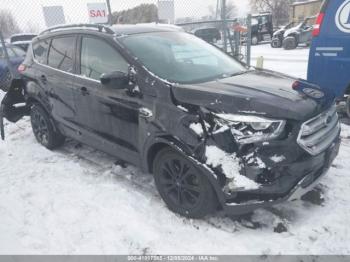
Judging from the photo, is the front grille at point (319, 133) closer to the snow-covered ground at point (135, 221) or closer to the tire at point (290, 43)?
the snow-covered ground at point (135, 221)

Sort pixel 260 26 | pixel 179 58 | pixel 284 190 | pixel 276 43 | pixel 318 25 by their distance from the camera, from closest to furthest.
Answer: pixel 284 190, pixel 179 58, pixel 318 25, pixel 276 43, pixel 260 26

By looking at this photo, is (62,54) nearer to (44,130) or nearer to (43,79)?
(43,79)

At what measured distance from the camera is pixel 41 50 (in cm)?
501

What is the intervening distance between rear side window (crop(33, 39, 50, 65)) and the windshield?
1.79 metres

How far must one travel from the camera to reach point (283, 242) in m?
2.81

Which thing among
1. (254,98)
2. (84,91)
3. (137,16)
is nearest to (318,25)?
(254,98)

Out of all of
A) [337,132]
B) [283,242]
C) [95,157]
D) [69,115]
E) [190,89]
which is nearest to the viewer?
[283,242]

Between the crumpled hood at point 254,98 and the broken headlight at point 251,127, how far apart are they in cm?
5

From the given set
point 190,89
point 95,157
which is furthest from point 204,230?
point 95,157

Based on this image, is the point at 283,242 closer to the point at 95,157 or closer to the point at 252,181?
the point at 252,181

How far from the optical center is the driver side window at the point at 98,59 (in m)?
3.58

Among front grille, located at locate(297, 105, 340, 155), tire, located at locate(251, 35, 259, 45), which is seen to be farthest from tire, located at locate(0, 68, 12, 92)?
tire, located at locate(251, 35, 259, 45)

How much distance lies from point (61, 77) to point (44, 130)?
121 centimetres

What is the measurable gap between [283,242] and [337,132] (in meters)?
1.23
